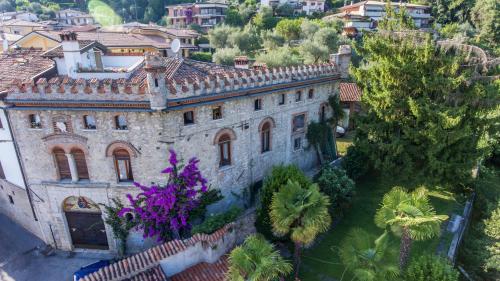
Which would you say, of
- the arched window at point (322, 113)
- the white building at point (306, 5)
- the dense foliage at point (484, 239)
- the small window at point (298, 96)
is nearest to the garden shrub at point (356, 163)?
the arched window at point (322, 113)

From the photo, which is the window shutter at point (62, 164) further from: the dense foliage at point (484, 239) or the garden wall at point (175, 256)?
the dense foliage at point (484, 239)

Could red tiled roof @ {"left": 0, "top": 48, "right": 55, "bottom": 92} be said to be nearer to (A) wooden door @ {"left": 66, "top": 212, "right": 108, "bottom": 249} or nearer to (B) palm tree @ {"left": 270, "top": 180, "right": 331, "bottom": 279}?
(A) wooden door @ {"left": 66, "top": 212, "right": 108, "bottom": 249}

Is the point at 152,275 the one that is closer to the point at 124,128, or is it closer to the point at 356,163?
the point at 124,128

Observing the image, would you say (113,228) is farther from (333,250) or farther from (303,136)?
(303,136)

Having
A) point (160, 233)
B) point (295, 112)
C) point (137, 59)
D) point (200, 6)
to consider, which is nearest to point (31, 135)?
point (160, 233)

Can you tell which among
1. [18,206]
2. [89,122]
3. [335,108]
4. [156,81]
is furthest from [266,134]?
[18,206]
